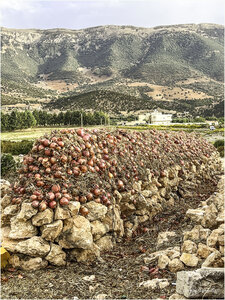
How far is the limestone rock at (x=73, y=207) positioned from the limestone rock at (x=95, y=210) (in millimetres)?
333

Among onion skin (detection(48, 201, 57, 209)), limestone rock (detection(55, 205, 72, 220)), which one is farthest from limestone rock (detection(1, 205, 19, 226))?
limestone rock (detection(55, 205, 72, 220))

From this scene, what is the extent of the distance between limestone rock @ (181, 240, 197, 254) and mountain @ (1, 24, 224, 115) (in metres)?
74.6

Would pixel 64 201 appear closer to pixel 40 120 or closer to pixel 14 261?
pixel 14 261

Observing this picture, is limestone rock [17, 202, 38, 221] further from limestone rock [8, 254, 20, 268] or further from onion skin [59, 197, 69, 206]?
limestone rock [8, 254, 20, 268]

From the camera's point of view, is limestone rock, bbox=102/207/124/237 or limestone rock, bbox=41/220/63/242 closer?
limestone rock, bbox=41/220/63/242

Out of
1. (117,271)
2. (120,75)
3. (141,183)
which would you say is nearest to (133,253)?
(117,271)

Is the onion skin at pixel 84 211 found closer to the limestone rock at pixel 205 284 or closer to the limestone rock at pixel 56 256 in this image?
the limestone rock at pixel 56 256

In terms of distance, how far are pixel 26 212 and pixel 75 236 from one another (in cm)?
85

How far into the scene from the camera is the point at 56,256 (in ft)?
15.0

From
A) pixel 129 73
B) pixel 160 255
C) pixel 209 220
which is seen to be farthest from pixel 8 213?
pixel 129 73

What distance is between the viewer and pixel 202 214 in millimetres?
5727

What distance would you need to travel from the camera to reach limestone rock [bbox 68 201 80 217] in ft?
15.9

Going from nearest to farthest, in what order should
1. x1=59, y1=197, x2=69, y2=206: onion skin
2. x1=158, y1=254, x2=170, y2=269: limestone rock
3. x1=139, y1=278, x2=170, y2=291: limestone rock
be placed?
x1=139, y1=278, x2=170, y2=291: limestone rock, x1=158, y1=254, x2=170, y2=269: limestone rock, x1=59, y1=197, x2=69, y2=206: onion skin

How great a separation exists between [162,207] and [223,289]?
14.3 ft
